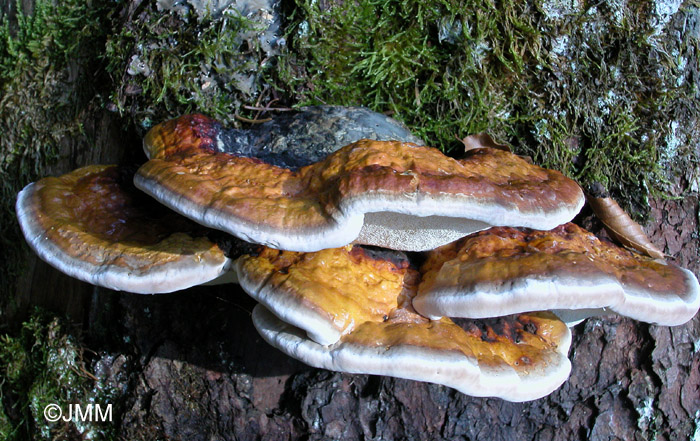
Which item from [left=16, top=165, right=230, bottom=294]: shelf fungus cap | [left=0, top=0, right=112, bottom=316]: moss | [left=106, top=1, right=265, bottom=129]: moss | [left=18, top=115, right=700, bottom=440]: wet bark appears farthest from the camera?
[left=0, top=0, right=112, bottom=316]: moss

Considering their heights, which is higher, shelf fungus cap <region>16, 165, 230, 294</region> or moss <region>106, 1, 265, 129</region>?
moss <region>106, 1, 265, 129</region>

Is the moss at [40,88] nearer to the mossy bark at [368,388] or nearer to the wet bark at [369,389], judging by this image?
the mossy bark at [368,388]

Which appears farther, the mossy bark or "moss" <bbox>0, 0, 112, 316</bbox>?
"moss" <bbox>0, 0, 112, 316</bbox>

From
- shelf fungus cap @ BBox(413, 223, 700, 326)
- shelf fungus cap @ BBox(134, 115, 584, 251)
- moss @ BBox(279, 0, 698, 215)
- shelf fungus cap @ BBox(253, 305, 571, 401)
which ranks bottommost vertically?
shelf fungus cap @ BBox(253, 305, 571, 401)

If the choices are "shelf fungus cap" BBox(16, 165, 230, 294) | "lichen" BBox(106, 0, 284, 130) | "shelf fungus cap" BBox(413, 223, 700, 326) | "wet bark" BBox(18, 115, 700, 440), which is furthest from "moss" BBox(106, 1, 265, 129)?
"shelf fungus cap" BBox(413, 223, 700, 326)

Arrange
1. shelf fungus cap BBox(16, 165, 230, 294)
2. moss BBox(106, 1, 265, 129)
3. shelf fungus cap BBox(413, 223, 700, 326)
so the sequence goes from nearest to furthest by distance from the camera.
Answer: shelf fungus cap BBox(413, 223, 700, 326)
shelf fungus cap BBox(16, 165, 230, 294)
moss BBox(106, 1, 265, 129)

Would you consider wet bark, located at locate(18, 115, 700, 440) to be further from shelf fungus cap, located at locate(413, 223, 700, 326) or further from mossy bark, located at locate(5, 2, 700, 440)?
shelf fungus cap, located at locate(413, 223, 700, 326)

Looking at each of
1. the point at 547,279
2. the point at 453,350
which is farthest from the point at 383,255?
the point at 547,279

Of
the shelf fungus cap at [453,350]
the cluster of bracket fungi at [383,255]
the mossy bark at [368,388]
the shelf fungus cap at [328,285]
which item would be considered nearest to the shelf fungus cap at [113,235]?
the cluster of bracket fungi at [383,255]

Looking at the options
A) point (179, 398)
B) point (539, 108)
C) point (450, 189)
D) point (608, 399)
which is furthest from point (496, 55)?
point (179, 398)
